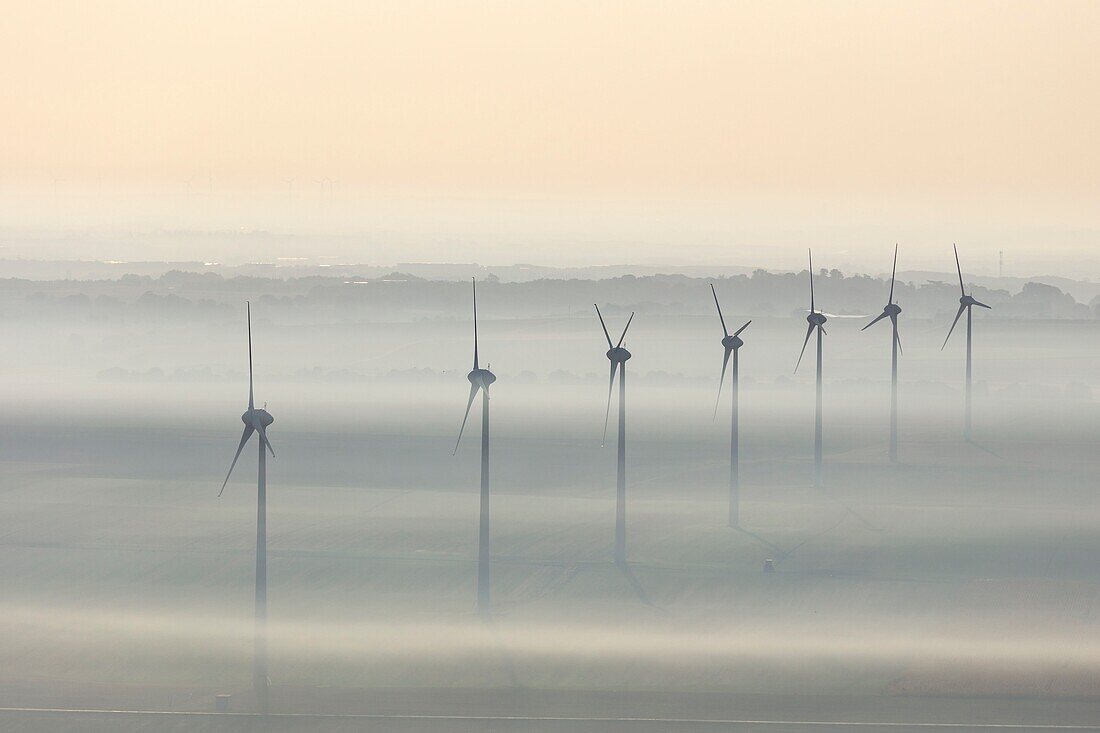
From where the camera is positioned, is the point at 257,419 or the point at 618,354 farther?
the point at 618,354

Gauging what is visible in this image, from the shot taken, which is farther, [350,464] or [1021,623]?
[350,464]

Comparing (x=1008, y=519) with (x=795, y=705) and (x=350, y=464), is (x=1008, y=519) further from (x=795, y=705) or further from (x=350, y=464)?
(x=350, y=464)

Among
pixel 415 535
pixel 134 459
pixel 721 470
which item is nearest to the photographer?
pixel 415 535

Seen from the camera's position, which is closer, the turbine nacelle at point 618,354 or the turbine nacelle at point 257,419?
the turbine nacelle at point 257,419

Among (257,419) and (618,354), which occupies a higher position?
(618,354)

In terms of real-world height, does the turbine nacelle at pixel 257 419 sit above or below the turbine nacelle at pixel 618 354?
below

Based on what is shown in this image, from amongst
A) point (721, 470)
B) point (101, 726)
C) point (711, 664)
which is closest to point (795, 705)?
point (711, 664)

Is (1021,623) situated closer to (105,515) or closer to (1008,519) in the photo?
(1008,519)

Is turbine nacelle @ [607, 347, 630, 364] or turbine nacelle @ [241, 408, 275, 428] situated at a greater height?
turbine nacelle @ [607, 347, 630, 364]

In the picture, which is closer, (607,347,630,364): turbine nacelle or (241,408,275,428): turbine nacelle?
(241,408,275,428): turbine nacelle

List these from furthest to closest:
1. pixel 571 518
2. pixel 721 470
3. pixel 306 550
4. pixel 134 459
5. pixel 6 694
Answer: pixel 134 459 < pixel 721 470 < pixel 571 518 < pixel 306 550 < pixel 6 694
